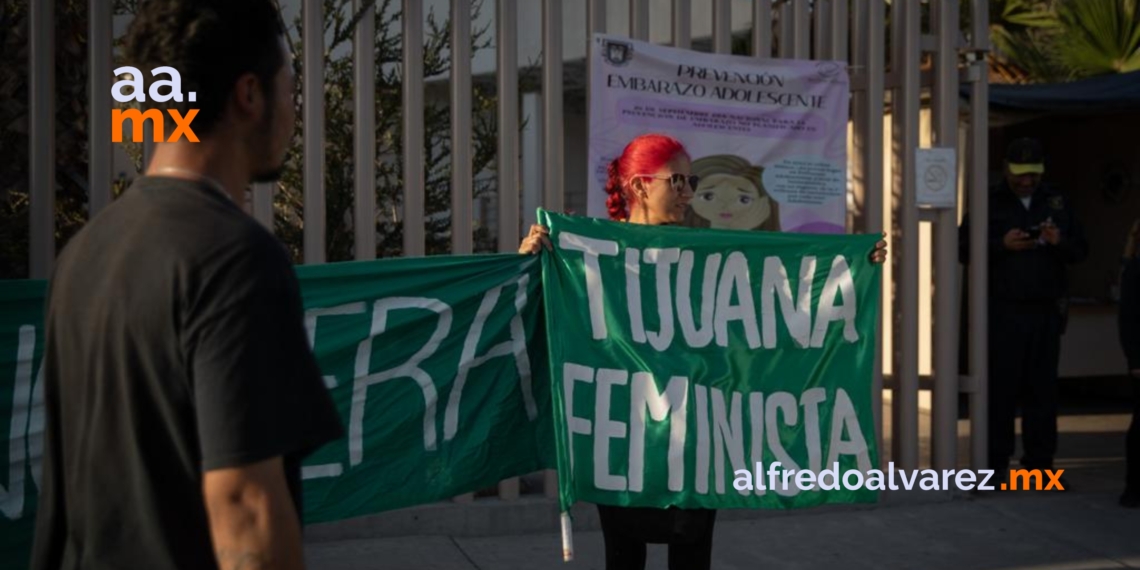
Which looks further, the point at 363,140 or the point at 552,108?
the point at 552,108

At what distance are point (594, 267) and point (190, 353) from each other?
3255 mm

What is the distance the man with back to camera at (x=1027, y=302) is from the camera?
8.09 meters

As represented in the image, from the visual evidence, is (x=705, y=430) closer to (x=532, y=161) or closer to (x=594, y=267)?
(x=594, y=267)

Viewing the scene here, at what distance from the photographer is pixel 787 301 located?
538 cm

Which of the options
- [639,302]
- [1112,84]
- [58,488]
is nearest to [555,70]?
[639,302]

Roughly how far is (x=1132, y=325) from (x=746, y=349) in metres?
3.35

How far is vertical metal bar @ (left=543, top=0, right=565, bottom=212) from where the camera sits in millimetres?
6605

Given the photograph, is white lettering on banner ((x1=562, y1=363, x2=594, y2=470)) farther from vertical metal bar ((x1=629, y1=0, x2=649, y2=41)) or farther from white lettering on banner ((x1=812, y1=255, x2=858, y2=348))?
vertical metal bar ((x1=629, y1=0, x2=649, y2=41))

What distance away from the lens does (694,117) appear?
6848 millimetres

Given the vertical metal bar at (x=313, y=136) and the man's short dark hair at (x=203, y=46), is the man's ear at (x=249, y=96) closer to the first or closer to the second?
the man's short dark hair at (x=203, y=46)

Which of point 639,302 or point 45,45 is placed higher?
point 45,45

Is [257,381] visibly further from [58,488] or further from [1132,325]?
[1132,325]

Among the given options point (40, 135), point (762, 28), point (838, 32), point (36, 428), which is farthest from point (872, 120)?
point (36, 428)

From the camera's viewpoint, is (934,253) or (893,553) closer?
(893,553)
